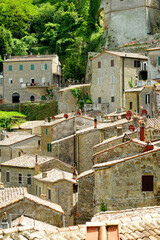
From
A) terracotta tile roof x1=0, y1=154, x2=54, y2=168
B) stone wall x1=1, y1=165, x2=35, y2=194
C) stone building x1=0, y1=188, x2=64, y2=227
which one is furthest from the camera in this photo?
stone wall x1=1, y1=165, x2=35, y2=194

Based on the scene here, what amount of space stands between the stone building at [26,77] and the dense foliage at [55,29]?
266 centimetres

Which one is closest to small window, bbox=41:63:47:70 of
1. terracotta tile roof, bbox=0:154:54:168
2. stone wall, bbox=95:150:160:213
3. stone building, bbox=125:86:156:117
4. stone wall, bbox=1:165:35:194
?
stone building, bbox=125:86:156:117

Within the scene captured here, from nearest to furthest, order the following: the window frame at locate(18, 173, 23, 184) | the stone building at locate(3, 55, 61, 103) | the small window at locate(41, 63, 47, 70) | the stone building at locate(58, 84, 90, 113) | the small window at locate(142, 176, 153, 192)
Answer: the small window at locate(142, 176, 153, 192), the window frame at locate(18, 173, 23, 184), the stone building at locate(58, 84, 90, 113), the stone building at locate(3, 55, 61, 103), the small window at locate(41, 63, 47, 70)

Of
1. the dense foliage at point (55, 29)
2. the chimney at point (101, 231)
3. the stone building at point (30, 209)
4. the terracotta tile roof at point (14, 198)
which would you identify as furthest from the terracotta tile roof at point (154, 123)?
the dense foliage at point (55, 29)

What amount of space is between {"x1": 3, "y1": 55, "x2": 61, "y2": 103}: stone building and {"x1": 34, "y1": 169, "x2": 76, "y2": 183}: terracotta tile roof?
3656cm

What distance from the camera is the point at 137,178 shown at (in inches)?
776

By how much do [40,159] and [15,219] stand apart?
17219 millimetres

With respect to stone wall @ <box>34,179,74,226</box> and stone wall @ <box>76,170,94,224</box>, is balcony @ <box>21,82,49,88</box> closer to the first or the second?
stone wall @ <box>34,179,74,226</box>

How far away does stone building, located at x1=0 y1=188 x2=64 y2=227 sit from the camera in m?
22.5

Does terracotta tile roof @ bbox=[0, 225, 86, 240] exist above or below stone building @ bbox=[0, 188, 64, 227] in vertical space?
above

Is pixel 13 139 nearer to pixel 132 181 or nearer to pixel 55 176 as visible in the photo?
pixel 55 176

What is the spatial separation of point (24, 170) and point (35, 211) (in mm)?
16917

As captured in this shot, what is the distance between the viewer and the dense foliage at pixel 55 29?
241ft

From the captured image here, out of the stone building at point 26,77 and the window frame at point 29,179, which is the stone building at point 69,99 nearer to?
the stone building at point 26,77
